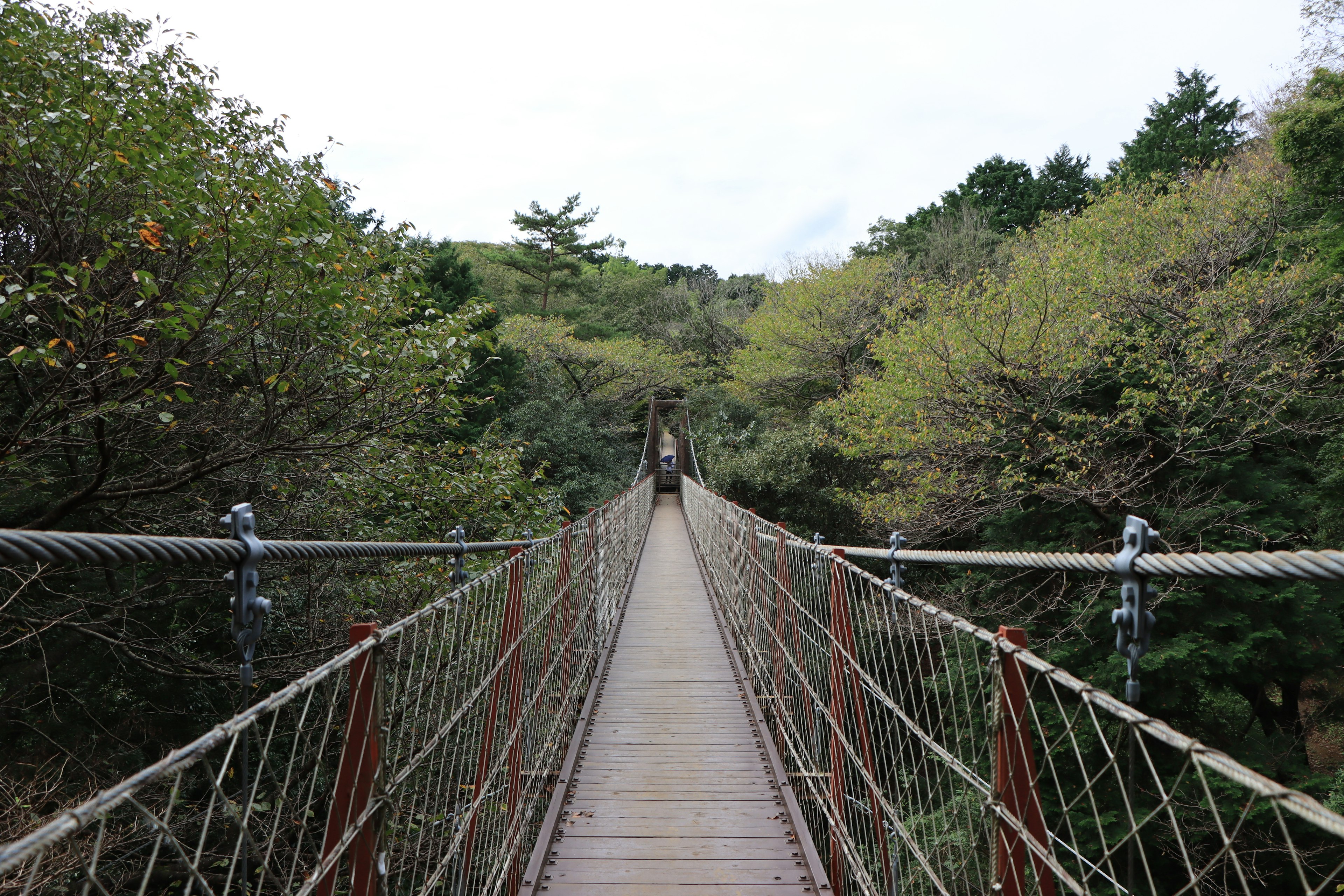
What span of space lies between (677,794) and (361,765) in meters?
2.36

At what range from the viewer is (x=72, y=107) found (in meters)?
3.10

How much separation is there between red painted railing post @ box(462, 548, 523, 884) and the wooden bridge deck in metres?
0.55

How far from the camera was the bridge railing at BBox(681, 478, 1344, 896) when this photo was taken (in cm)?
86

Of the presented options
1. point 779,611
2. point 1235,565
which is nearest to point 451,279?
point 779,611

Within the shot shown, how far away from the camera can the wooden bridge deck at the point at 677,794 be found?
2578 mm

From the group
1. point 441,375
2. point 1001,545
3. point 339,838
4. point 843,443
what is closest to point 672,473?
point 843,443

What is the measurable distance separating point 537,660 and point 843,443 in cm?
861

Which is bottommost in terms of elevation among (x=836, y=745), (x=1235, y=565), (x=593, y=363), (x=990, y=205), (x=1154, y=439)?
(x=836, y=745)

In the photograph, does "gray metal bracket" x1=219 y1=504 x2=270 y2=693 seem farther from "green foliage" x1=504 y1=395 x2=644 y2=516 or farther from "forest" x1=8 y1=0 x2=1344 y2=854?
"green foliage" x1=504 y1=395 x2=644 y2=516

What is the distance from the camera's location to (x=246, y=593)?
1140 mm

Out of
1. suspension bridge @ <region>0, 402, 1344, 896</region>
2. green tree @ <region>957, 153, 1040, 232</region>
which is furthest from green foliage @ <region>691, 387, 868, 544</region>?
green tree @ <region>957, 153, 1040, 232</region>

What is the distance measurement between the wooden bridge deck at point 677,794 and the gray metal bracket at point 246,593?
1.82 metres

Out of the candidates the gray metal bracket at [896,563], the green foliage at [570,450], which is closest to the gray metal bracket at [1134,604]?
the gray metal bracket at [896,563]

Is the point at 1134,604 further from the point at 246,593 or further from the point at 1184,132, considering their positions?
the point at 1184,132
